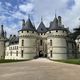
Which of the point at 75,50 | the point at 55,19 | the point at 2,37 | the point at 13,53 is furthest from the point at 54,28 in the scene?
the point at 2,37

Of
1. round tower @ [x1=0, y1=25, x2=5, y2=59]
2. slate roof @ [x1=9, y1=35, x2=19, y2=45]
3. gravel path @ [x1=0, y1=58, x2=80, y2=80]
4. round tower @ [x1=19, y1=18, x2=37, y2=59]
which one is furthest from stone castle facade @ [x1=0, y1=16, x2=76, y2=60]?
gravel path @ [x1=0, y1=58, x2=80, y2=80]

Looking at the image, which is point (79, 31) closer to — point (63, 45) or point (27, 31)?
point (63, 45)

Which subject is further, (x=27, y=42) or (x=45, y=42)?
(x=45, y=42)

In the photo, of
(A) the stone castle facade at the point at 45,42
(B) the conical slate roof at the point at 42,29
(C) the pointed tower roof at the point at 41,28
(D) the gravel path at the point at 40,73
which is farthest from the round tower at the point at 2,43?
(D) the gravel path at the point at 40,73

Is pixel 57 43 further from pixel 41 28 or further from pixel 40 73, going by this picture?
pixel 40 73

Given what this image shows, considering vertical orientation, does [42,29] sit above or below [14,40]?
above

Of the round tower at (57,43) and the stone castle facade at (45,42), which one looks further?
the stone castle facade at (45,42)

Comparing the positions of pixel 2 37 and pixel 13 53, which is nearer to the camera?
pixel 13 53

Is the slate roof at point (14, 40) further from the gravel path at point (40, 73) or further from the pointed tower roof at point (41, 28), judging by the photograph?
the gravel path at point (40, 73)

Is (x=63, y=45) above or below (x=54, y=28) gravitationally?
below

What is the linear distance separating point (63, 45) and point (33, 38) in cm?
1205

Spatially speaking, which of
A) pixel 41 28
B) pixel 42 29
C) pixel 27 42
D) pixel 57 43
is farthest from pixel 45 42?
pixel 57 43

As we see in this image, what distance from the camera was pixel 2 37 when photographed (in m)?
96.7

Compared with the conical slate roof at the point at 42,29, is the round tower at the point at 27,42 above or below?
below
